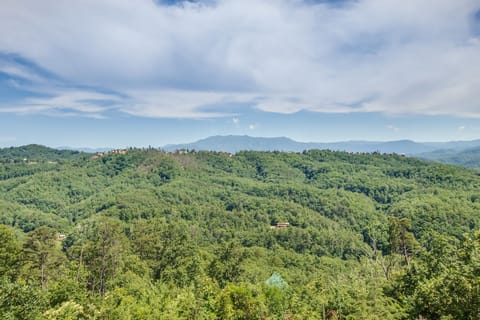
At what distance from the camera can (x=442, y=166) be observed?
152625mm

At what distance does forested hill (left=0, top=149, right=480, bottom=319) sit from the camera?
66.4 feet

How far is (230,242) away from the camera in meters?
44.2

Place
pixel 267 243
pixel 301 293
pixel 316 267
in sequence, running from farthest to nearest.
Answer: pixel 267 243 → pixel 316 267 → pixel 301 293

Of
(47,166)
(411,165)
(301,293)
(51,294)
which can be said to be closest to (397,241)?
(301,293)

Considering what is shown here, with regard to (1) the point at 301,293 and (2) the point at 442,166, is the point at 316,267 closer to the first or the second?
(1) the point at 301,293

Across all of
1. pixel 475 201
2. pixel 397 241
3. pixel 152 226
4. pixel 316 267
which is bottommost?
pixel 316 267

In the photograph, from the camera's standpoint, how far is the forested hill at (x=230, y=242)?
2023 centimetres

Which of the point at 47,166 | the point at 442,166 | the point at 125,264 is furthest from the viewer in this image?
the point at 47,166

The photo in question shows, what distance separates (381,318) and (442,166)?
543 feet

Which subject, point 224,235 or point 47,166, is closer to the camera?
point 224,235

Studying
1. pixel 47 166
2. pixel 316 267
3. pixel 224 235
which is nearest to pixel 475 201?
pixel 316 267

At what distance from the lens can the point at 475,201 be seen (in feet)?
352

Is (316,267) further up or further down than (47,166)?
further down

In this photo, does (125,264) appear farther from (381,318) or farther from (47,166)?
(47,166)
